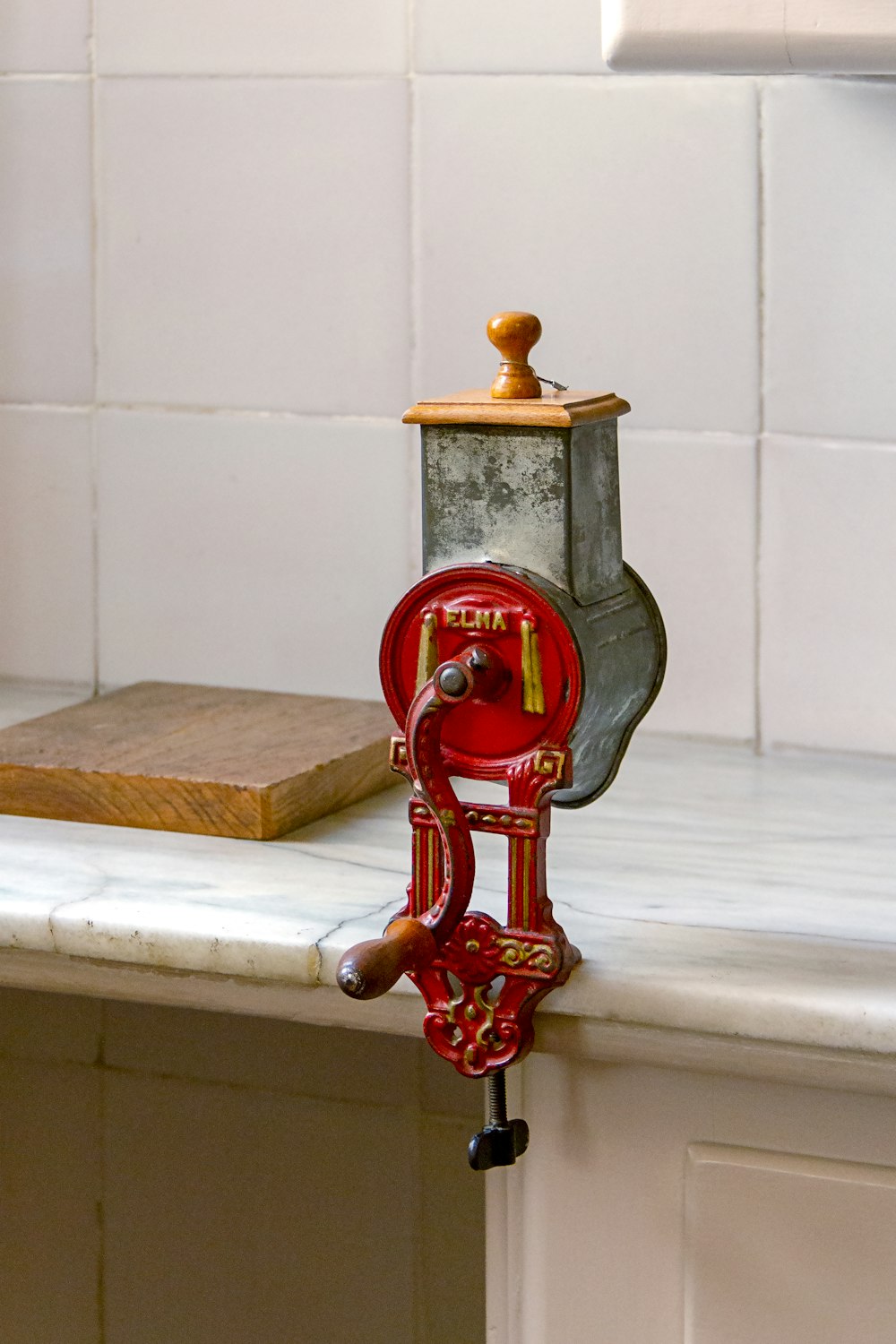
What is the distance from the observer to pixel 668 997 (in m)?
0.71

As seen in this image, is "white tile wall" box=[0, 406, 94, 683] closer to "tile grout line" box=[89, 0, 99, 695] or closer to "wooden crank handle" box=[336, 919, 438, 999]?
"tile grout line" box=[89, 0, 99, 695]

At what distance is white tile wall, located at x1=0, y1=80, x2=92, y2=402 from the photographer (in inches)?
48.9

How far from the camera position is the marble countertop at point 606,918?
708 millimetres

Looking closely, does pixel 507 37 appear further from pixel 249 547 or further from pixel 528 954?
pixel 528 954

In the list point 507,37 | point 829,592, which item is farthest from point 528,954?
point 507,37

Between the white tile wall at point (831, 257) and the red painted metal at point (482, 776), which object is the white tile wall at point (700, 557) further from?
the red painted metal at point (482, 776)

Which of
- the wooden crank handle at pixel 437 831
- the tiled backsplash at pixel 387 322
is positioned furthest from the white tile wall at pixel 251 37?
the wooden crank handle at pixel 437 831

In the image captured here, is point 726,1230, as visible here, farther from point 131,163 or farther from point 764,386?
point 131,163

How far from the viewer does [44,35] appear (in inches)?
48.7

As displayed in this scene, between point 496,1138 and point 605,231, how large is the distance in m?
0.66

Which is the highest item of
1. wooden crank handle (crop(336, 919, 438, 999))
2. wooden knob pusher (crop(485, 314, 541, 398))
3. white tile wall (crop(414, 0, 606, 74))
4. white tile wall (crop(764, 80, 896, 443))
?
white tile wall (crop(414, 0, 606, 74))

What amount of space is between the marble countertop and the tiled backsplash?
175 mm

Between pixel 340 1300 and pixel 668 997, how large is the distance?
2.26 ft

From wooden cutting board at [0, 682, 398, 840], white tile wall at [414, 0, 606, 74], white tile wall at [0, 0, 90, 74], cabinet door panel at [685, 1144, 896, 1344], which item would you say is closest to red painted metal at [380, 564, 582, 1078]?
cabinet door panel at [685, 1144, 896, 1344]
